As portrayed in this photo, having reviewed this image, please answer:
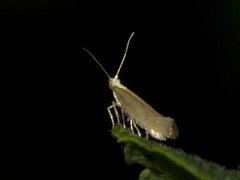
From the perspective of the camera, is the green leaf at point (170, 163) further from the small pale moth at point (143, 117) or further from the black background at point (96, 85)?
the black background at point (96, 85)

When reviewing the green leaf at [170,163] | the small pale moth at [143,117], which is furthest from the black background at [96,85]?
the green leaf at [170,163]

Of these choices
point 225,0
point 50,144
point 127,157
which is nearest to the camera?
point 127,157

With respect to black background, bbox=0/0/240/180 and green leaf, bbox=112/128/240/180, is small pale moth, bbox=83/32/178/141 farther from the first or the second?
green leaf, bbox=112/128/240/180

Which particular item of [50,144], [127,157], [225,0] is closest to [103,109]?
[50,144]

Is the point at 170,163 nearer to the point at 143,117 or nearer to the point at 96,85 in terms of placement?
the point at 143,117

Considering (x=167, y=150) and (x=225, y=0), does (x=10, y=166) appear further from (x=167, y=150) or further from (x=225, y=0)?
(x=167, y=150)

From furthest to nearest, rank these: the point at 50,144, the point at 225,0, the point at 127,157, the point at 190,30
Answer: the point at 50,144 < the point at 190,30 < the point at 225,0 < the point at 127,157
